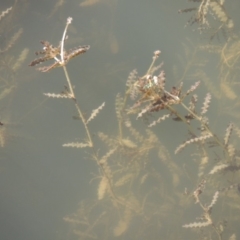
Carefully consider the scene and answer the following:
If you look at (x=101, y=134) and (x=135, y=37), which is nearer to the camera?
(x=101, y=134)

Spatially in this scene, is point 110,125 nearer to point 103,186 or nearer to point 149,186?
point 103,186

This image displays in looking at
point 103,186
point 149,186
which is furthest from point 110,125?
point 149,186

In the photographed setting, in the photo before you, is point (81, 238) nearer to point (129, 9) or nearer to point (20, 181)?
point (20, 181)

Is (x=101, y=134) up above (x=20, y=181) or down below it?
above

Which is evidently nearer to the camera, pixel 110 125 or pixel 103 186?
pixel 103 186

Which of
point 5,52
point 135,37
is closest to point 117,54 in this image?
point 135,37

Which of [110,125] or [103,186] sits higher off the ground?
[110,125]

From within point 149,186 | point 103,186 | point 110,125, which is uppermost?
point 110,125

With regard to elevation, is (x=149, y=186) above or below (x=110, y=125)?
below
